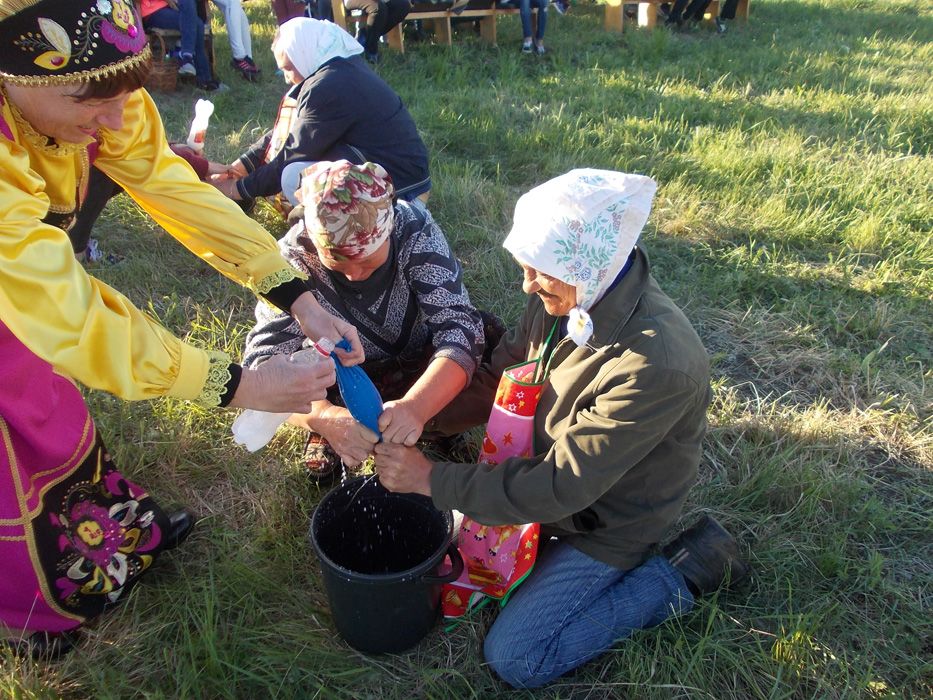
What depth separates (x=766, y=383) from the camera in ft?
9.52

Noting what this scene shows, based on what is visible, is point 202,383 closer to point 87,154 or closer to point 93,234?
point 87,154

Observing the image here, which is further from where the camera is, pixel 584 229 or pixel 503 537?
pixel 503 537

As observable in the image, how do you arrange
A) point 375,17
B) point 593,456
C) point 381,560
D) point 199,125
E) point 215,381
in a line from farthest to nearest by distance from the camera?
point 375,17 < point 199,125 < point 381,560 < point 593,456 < point 215,381

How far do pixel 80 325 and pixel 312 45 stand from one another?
9.09ft

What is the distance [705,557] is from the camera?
1.95 m

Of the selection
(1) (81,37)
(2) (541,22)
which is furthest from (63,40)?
(2) (541,22)

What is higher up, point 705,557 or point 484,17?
point 484,17

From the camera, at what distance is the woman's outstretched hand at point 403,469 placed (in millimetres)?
1828

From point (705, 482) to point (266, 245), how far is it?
162 cm

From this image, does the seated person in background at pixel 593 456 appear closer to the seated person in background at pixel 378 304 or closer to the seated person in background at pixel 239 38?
the seated person in background at pixel 378 304


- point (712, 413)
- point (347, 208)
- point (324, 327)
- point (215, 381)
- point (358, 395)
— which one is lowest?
point (712, 413)

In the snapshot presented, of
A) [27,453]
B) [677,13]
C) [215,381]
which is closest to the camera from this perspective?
[215,381]

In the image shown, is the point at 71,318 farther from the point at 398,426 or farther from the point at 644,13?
the point at 644,13

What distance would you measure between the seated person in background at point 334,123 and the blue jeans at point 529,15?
4.87m
